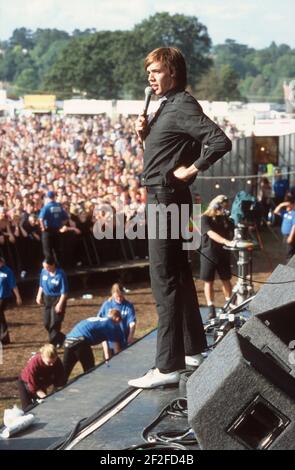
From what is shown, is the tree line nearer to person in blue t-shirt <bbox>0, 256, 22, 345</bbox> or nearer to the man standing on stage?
person in blue t-shirt <bbox>0, 256, 22, 345</bbox>

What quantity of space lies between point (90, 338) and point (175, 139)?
553cm

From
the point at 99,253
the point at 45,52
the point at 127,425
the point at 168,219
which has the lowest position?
the point at 99,253

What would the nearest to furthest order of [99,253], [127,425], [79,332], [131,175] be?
[127,425] < [79,332] < [99,253] < [131,175]

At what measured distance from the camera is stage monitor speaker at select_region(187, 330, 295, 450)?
288 centimetres

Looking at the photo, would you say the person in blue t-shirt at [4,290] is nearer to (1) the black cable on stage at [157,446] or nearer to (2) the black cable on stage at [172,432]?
(2) the black cable on stage at [172,432]

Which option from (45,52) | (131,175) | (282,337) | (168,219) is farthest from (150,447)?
(45,52)

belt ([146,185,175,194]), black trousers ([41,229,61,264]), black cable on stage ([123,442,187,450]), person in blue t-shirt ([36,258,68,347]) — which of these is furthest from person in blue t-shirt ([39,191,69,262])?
black cable on stage ([123,442,187,450])

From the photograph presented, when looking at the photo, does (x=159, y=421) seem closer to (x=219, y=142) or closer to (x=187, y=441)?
(x=187, y=441)

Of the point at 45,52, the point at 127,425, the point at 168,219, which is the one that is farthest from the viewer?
the point at 45,52

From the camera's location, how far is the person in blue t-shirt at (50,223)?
15.1 m

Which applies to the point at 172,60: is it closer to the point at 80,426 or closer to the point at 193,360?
the point at 193,360

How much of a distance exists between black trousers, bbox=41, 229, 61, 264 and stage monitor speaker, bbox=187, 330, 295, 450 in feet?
40.1

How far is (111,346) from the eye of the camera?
959cm

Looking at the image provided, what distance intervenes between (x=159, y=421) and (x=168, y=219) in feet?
3.27
